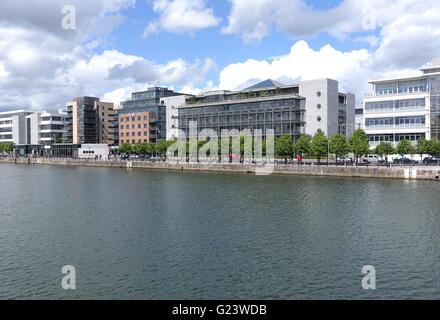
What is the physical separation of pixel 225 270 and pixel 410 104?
79082 mm

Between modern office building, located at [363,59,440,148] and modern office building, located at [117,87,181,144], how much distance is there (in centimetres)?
7314

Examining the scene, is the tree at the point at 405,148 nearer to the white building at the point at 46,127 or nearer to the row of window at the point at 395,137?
the row of window at the point at 395,137

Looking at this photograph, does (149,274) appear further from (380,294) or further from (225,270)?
A: (380,294)

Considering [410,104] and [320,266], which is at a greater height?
[410,104]

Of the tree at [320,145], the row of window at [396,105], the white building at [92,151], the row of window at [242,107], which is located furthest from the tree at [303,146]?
the white building at [92,151]

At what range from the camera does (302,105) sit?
10844 centimetres

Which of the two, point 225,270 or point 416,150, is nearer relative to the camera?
point 225,270

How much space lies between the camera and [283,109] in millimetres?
107562

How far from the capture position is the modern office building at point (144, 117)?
144m

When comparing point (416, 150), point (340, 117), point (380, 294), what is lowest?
point (380, 294)

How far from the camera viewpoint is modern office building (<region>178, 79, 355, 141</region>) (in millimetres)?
105250

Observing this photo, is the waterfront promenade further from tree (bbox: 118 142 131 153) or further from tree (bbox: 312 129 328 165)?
tree (bbox: 118 142 131 153)

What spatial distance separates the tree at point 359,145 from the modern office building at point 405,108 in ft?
32.2

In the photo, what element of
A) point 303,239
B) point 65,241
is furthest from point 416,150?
point 65,241
